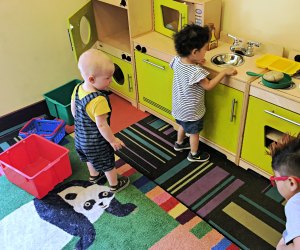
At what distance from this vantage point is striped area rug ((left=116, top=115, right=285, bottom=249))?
5.10ft

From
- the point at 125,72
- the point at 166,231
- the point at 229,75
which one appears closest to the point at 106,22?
the point at 125,72

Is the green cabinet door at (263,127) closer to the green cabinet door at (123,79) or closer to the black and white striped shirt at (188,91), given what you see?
the black and white striped shirt at (188,91)

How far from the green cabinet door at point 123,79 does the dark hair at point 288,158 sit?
1.46m

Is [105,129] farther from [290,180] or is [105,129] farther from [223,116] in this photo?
[290,180]

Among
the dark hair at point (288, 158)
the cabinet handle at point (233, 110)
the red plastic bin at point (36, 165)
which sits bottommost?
the red plastic bin at point (36, 165)

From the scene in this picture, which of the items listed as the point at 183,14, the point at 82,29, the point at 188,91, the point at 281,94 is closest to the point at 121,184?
the point at 188,91

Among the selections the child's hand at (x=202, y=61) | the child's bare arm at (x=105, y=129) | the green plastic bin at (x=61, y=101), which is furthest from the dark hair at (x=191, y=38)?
the green plastic bin at (x=61, y=101)

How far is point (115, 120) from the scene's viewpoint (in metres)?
2.33

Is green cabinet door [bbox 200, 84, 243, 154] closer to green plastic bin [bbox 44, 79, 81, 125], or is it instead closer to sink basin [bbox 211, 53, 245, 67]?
sink basin [bbox 211, 53, 245, 67]

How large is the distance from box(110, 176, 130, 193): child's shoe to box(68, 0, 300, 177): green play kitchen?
0.55 meters

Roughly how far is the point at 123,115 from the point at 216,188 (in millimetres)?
915

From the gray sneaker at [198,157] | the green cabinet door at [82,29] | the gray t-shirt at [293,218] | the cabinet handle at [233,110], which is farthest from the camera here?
the green cabinet door at [82,29]

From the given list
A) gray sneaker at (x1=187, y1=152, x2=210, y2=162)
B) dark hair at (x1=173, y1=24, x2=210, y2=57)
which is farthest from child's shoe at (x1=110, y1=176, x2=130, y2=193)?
dark hair at (x1=173, y1=24, x2=210, y2=57)

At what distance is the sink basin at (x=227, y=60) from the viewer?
1758mm
